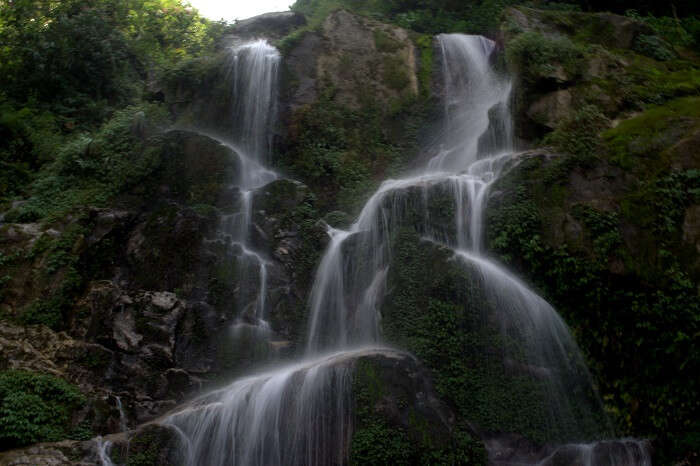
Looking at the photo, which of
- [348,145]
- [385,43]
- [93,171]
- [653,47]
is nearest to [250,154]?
[348,145]

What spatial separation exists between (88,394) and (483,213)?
723 cm

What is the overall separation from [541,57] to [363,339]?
746 cm

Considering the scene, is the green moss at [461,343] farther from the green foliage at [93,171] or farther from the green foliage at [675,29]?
the green foliage at [675,29]

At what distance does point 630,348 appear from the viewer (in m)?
7.43

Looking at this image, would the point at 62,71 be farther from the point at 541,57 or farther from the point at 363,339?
the point at 541,57

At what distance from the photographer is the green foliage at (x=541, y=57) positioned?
1107 centimetres

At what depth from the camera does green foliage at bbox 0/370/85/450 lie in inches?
266

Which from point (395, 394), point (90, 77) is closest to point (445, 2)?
point (90, 77)

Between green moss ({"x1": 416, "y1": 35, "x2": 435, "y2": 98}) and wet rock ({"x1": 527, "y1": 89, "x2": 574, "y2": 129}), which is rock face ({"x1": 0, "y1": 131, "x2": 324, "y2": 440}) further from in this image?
green moss ({"x1": 416, "y1": 35, "x2": 435, "y2": 98})

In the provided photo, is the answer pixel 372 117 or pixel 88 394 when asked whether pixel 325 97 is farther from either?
pixel 88 394

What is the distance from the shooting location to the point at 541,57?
1116 cm

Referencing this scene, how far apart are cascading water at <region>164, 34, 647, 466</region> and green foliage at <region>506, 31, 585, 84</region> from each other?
3.39 ft

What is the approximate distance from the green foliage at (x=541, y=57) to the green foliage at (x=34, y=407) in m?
10.7

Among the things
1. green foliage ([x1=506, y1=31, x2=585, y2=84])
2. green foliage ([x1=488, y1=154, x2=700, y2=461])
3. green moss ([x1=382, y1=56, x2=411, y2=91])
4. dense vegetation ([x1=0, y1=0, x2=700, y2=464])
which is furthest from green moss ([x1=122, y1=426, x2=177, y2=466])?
green moss ([x1=382, y1=56, x2=411, y2=91])
